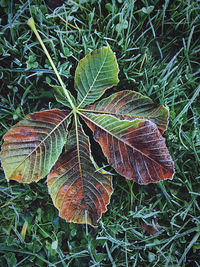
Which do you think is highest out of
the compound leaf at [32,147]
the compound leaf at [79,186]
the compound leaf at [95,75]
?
the compound leaf at [95,75]

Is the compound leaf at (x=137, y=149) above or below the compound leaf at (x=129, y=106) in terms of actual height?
below

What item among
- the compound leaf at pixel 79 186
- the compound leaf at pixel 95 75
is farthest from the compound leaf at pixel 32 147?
the compound leaf at pixel 95 75

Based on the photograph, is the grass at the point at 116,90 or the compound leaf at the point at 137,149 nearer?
the compound leaf at the point at 137,149

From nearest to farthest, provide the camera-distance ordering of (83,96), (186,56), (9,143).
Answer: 1. (9,143)
2. (83,96)
3. (186,56)

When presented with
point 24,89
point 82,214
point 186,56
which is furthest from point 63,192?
point 186,56

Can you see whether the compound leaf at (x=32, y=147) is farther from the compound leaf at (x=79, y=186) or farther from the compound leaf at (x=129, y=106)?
the compound leaf at (x=129, y=106)

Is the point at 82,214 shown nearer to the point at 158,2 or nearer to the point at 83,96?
the point at 83,96
